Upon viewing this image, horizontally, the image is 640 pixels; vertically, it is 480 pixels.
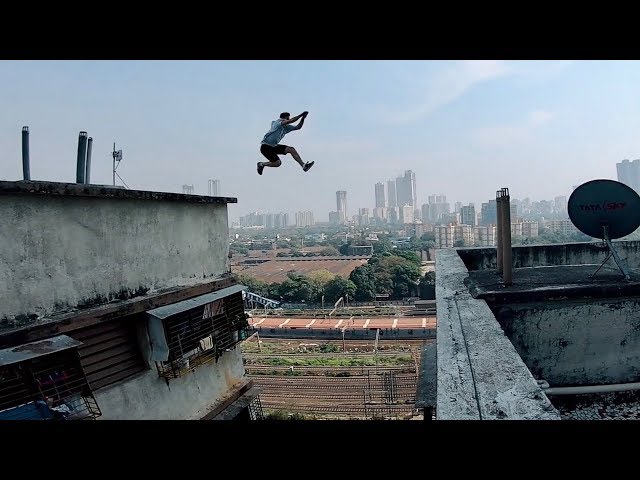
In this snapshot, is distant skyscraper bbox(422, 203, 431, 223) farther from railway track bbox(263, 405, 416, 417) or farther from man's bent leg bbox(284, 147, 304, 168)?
man's bent leg bbox(284, 147, 304, 168)

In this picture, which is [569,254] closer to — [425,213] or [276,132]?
[276,132]

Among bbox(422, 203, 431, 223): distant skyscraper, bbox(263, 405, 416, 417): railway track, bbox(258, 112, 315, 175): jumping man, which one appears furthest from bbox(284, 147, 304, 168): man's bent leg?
bbox(422, 203, 431, 223): distant skyscraper

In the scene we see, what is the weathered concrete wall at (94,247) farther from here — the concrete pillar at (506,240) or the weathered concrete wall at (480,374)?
the concrete pillar at (506,240)

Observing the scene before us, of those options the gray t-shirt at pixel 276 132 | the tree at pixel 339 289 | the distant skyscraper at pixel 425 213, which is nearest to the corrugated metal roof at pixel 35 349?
the gray t-shirt at pixel 276 132

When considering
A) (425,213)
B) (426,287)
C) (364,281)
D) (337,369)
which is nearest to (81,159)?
(337,369)
